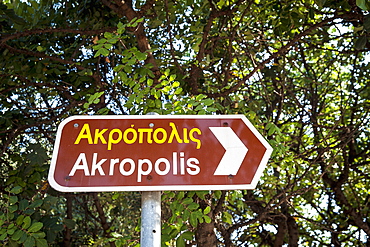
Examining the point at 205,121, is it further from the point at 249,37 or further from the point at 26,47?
the point at 26,47

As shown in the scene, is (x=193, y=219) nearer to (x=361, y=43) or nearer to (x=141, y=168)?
(x=141, y=168)

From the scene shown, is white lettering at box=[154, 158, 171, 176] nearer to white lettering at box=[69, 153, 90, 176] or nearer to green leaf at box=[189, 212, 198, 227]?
white lettering at box=[69, 153, 90, 176]

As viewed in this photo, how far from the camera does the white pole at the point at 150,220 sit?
Result: 1079mm

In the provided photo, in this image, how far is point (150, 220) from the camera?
43.3 inches

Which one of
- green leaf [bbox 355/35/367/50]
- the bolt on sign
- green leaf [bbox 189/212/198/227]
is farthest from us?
green leaf [bbox 355/35/367/50]

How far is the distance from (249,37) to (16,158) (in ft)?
6.85

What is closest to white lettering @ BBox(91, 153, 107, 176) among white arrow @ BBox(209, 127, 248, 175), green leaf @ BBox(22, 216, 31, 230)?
white arrow @ BBox(209, 127, 248, 175)

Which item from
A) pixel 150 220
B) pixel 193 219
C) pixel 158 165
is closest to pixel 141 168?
pixel 158 165

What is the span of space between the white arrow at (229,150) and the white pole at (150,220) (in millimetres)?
229

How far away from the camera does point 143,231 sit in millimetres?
1092

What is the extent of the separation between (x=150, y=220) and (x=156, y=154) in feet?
0.80

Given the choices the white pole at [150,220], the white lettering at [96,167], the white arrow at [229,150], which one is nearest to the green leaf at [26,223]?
the white lettering at [96,167]

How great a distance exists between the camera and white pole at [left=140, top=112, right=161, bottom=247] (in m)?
1.08

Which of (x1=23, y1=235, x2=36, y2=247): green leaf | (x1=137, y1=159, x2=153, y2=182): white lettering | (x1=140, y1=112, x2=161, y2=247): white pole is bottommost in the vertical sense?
(x1=140, y1=112, x2=161, y2=247): white pole
